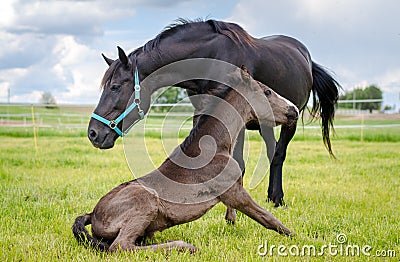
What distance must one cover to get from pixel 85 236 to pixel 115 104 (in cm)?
144

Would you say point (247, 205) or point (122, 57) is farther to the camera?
point (122, 57)

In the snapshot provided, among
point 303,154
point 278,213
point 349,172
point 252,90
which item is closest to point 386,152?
point 303,154

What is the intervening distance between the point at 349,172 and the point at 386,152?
329cm

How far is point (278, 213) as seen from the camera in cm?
520

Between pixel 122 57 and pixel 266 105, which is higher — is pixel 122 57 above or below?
above

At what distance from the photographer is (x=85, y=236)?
12.6 ft

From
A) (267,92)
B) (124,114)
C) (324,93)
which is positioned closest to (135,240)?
(124,114)

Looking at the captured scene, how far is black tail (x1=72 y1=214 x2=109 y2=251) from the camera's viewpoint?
372cm

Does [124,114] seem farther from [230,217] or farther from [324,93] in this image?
[324,93]

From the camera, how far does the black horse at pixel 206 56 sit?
4.70 m

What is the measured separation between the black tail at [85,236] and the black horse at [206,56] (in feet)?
3.23

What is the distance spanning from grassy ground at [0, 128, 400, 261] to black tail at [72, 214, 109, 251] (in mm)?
75

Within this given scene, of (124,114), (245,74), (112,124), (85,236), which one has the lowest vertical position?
(85,236)

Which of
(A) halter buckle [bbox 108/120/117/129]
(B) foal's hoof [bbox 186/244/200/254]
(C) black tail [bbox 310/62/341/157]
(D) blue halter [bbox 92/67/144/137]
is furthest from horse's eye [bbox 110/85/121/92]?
(C) black tail [bbox 310/62/341/157]
